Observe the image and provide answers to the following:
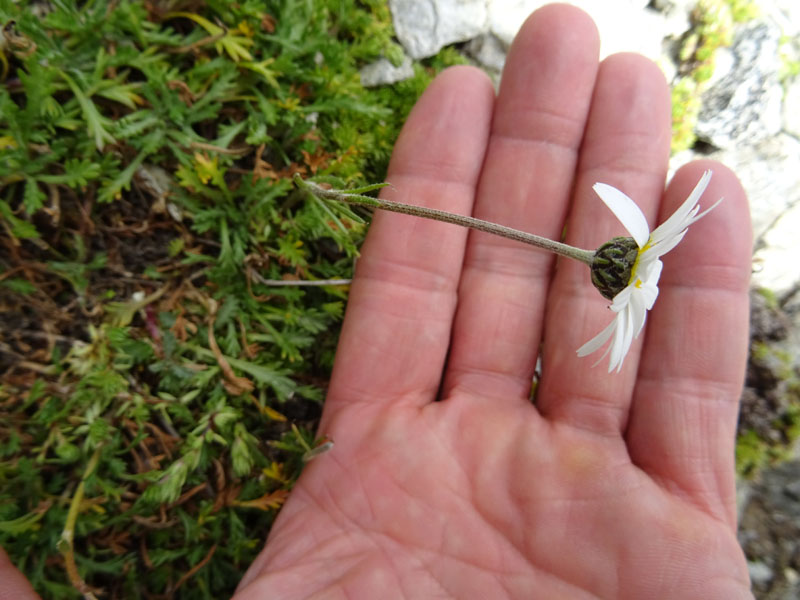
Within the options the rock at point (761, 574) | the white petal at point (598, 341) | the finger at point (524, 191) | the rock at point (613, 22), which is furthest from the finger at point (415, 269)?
the rock at point (761, 574)

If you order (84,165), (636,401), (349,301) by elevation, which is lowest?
(636,401)

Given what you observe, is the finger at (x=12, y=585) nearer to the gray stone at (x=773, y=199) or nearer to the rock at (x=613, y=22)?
the rock at (x=613, y=22)

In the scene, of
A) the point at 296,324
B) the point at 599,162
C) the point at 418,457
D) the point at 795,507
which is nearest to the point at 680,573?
the point at 418,457

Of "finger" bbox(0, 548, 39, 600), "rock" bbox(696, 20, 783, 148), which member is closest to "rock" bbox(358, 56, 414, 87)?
"rock" bbox(696, 20, 783, 148)

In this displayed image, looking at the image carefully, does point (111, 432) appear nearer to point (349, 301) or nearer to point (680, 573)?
point (349, 301)

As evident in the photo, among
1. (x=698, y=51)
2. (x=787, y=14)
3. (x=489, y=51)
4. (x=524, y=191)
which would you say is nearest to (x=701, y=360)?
(x=524, y=191)

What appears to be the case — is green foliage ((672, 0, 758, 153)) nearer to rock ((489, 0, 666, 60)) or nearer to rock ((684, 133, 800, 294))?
rock ((489, 0, 666, 60))
